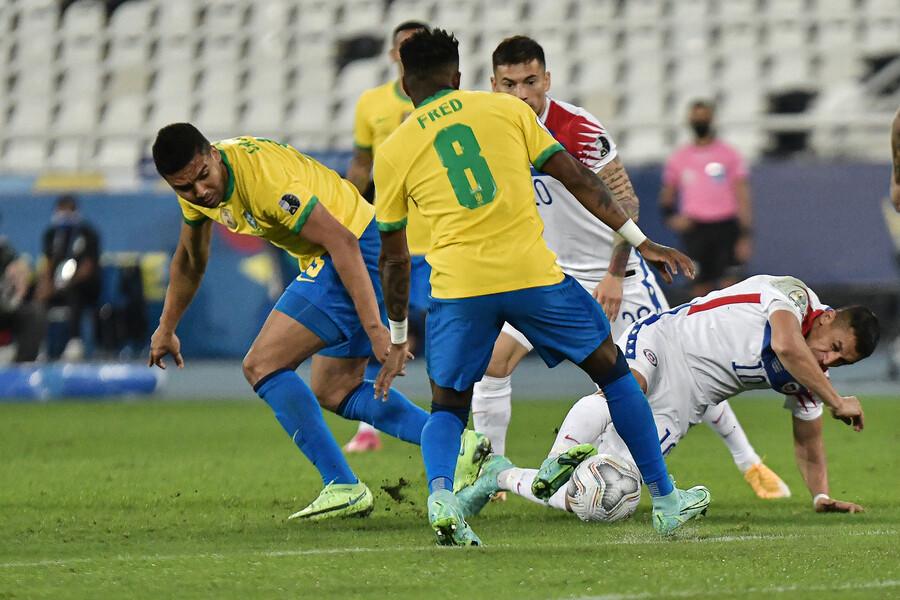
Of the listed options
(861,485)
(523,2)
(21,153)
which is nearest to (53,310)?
(21,153)

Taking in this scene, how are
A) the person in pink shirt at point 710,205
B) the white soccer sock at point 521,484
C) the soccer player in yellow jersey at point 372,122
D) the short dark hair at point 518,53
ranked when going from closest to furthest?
the white soccer sock at point 521,484
the short dark hair at point 518,53
the soccer player in yellow jersey at point 372,122
the person in pink shirt at point 710,205

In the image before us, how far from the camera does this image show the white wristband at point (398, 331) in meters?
4.77

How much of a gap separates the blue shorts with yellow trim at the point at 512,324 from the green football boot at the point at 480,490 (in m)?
0.90

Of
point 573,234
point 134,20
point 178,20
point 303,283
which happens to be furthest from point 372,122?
point 134,20

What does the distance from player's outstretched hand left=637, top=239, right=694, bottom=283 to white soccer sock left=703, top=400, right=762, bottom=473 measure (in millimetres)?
2083

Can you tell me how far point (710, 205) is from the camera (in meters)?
13.2

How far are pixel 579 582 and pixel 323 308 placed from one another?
2092mm

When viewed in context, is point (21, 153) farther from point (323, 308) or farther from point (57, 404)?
point (323, 308)

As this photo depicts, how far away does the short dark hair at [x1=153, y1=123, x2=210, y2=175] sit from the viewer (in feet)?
16.2

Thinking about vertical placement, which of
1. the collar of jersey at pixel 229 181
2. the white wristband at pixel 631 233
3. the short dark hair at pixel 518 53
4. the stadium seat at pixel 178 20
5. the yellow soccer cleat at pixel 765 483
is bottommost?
the yellow soccer cleat at pixel 765 483

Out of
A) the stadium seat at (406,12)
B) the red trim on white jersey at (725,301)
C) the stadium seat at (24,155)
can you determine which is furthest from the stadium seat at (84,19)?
the red trim on white jersey at (725,301)

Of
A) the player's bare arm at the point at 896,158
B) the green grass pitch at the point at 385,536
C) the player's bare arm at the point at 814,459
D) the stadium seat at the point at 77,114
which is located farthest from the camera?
the stadium seat at the point at 77,114

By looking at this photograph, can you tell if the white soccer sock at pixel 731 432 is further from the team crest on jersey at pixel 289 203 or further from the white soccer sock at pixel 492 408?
the team crest on jersey at pixel 289 203

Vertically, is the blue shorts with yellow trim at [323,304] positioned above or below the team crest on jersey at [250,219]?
below
